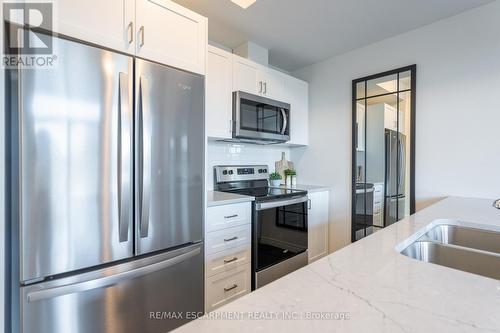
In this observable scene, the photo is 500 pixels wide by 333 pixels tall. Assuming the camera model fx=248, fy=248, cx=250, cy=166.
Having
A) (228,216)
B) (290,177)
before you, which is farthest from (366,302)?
(290,177)

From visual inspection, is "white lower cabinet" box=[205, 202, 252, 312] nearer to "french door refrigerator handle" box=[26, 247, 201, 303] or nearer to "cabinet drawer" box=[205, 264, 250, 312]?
"cabinet drawer" box=[205, 264, 250, 312]

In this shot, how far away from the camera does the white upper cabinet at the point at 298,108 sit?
9.14 feet

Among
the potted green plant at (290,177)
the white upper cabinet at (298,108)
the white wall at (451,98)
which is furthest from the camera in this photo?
the potted green plant at (290,177)

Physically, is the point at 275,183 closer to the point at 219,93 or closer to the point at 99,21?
the point at 219,93

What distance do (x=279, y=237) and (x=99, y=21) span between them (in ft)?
6.31

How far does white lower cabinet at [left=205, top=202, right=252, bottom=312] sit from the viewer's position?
5.62 ft

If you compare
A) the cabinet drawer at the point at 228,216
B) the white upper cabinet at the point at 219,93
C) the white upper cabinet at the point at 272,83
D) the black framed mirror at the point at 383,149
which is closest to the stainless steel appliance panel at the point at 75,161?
the cabinet drawer at the point at 228,216

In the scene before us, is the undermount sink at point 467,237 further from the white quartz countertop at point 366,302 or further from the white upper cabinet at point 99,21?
the white upper cabinet at point 99,21

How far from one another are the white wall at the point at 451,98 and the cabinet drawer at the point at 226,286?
4.49 feet

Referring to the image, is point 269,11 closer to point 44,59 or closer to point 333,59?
point 333,59

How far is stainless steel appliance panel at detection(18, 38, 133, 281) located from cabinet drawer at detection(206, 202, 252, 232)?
56 centimetres

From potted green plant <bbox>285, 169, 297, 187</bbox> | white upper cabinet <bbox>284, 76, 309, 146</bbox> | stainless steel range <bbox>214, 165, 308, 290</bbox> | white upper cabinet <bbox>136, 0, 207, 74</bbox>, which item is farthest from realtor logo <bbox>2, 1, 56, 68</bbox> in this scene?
potted green plant <bbox>285, 169, 297, 187</bbox>

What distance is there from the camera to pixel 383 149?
7.99 ft

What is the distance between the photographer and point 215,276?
5.73 feet
